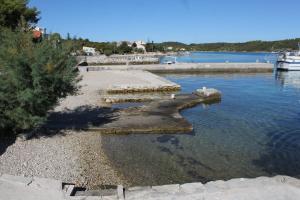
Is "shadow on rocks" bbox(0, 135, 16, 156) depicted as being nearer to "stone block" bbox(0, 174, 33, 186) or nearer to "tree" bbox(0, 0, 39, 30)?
"stone block" bbox(0, 174, 33, 186)

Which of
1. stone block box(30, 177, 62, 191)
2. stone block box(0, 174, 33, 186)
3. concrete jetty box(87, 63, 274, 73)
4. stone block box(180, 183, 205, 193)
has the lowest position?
concrete jetty box(87, 63, 274, 73)

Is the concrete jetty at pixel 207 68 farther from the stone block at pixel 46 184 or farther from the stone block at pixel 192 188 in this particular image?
the stone block at pixel 192 188

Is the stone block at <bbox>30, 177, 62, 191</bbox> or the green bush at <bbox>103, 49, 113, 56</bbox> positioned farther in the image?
the green bush at <bbox>103, 49, 113, 56</bbox>

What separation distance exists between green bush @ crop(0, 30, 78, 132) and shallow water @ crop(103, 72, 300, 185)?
3319 millimetres

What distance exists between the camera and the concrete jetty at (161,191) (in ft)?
29.3

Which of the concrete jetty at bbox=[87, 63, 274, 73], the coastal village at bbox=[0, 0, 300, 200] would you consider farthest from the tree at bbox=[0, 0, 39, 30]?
the coastal village at bbox=[0, 0, 300, 200]

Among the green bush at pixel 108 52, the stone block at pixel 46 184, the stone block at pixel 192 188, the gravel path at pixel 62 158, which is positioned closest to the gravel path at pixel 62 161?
the gravel path at pixel 62 158

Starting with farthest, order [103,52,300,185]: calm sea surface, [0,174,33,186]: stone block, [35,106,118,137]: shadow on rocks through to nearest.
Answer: [35,106,118,137]: shadow on rocks → [103,52,300,185]: calm sea surface → [0,174,33,186]: stone block

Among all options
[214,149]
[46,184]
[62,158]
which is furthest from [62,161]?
[214,149]

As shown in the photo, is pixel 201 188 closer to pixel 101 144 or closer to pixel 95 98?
pixel 101 144

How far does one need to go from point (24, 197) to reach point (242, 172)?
7.30 m

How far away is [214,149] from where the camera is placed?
15.3 metres

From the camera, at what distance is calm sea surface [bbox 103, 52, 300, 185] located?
12.6 m

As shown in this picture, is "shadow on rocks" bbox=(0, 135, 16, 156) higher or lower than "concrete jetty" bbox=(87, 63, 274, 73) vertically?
higher
